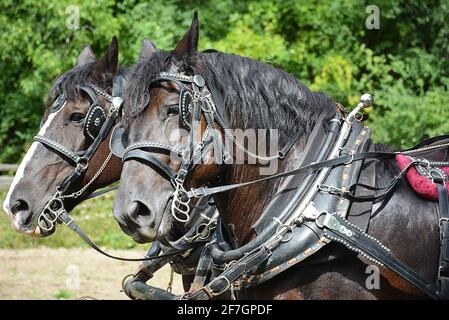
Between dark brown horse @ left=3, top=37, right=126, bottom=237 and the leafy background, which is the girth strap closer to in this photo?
dark brown horse @ left=3, top=37, right=126, bottom=237

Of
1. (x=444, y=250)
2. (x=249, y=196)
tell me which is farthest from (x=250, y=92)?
(x=444, y=250)

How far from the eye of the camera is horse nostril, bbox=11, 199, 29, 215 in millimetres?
3771

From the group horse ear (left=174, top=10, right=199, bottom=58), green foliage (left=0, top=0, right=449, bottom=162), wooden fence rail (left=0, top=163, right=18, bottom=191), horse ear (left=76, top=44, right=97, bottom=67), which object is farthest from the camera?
wooden fence rail (left=0, top=163, right=18, bottom=191)

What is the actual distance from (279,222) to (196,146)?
19.0 inches

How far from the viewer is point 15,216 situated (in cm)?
378

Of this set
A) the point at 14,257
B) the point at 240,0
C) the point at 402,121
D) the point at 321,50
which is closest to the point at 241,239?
the point at 14,257

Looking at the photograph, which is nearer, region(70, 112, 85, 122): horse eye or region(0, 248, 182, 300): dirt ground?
region(70, 112, 85, 122): horse eye

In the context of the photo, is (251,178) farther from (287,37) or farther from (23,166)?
(287,37)

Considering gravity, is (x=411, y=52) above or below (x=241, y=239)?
above

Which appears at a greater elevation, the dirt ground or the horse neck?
the horse neck

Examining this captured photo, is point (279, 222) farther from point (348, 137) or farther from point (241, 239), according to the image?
point (348, 137)

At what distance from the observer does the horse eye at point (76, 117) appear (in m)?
3.86

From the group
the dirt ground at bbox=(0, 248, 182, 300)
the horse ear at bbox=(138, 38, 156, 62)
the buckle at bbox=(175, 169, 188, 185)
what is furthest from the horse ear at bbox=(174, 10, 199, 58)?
the dirt ground at bbox=(0, 248, 182, 300)
